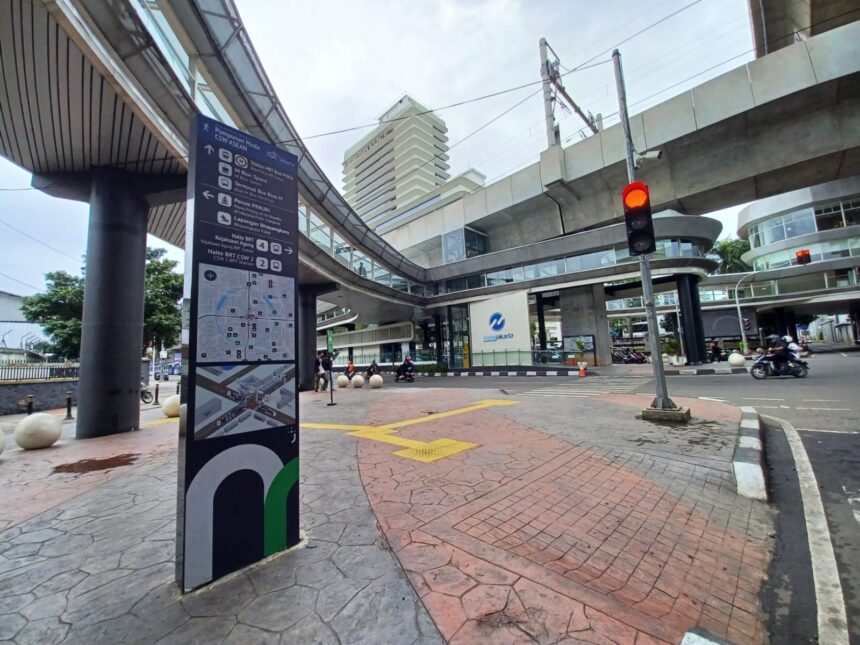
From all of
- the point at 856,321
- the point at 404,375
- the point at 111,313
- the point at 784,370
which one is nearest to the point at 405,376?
the point at 404,375

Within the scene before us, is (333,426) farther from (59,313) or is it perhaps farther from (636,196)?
(59,313)

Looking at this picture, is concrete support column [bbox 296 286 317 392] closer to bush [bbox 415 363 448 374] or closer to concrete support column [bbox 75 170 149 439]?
concrete support column [bbox 75 170 149 439]

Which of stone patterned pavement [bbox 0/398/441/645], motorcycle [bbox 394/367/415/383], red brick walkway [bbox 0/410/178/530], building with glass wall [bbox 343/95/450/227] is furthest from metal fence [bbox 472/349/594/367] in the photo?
building with glass wall [bbox 343/95/450/227]

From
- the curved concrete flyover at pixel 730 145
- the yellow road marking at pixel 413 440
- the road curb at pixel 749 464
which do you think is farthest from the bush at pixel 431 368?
the road curb at pixel 749 464

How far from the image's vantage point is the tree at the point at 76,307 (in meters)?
19.8

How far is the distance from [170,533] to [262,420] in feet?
4.93

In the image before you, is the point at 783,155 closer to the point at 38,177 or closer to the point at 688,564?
the point at 688,564

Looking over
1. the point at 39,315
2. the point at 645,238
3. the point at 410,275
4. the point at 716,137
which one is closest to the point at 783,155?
the point at 716,137

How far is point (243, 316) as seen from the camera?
255 cm

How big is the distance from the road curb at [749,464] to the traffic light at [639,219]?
3.25 m

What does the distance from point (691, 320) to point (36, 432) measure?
25945 mm

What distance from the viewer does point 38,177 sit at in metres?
7.74

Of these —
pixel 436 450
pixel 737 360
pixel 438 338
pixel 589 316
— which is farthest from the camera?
pixel 438 338

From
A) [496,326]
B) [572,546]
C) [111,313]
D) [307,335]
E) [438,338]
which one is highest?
[496,326]
